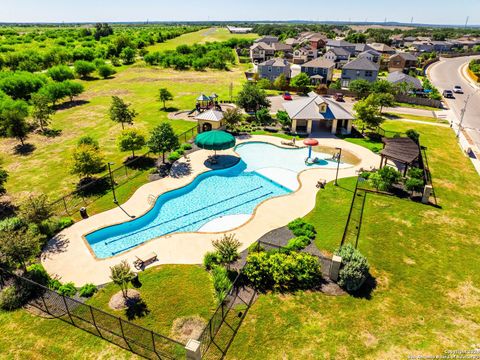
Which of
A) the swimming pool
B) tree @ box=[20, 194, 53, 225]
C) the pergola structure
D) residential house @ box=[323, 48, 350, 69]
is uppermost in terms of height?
residential house @ box=[323, 48, 350, 69]

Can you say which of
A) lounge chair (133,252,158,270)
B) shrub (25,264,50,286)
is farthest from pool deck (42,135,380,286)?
shrub (25,264,50,286)

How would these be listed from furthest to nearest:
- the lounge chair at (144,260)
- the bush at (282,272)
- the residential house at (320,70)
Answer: the residential house at (320,70) < the lounge chair at (144,260) < the bush at (282,272)

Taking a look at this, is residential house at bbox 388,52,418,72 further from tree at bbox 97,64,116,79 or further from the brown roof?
tree at bbox 97,64,116,79

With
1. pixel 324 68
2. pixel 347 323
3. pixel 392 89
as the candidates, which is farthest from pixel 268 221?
pixel 324 68

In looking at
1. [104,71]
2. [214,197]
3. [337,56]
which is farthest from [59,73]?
[337,56]

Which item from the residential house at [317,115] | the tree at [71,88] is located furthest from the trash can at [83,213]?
the tree at [71,88]

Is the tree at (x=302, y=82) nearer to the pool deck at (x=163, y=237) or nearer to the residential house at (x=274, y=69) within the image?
the residential house at (x=274, y=69)

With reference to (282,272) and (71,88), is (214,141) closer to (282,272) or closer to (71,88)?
(282,272)

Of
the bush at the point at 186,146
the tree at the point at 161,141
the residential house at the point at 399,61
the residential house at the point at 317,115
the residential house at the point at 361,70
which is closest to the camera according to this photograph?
the tree at the point at 161,141
